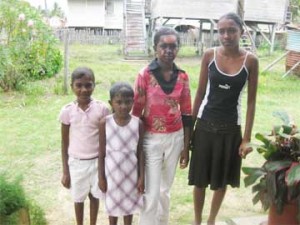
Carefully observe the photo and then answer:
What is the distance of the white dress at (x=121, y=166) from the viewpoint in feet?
9.22

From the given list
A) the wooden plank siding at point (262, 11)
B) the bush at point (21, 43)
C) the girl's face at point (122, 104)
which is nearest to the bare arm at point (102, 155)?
the girl's face at point (122, 104)

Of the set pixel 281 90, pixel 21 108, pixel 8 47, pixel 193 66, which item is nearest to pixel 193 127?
pixel 21 108

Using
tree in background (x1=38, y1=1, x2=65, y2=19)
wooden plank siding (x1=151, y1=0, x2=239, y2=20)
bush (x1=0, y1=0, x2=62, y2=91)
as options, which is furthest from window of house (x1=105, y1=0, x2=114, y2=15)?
bush (x1=0, y1=0, x2=62, y2=91)

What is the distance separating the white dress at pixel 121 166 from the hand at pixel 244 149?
30.9 inches

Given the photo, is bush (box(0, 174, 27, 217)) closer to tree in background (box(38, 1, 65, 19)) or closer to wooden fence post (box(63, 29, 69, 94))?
wooden fence post (box(63, 29, 69, 94))

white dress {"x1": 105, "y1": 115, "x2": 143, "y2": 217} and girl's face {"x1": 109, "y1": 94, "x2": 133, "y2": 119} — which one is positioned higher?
girl's face {"x1": 109, "y1": 94, "x2": 133, "y2": 119}

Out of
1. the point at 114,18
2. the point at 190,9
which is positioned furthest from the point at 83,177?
the point at 114,18

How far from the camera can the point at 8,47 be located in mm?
9008

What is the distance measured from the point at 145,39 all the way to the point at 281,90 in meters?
9.89

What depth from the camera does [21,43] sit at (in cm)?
929

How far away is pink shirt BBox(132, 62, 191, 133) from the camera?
284 centimetres

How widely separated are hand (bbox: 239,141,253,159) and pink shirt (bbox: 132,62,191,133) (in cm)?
49

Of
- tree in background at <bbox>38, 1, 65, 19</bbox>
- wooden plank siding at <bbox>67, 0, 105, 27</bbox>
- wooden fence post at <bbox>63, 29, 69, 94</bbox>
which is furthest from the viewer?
tree in background at <bbox>38, 1, 65, 19</bbox>

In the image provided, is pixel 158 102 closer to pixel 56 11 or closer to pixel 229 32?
pixel 229 32
